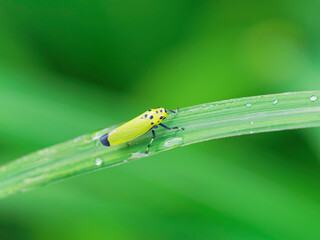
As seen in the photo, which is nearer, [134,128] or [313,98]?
[313,98]

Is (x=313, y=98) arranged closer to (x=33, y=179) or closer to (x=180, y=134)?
(x=180, y=134)

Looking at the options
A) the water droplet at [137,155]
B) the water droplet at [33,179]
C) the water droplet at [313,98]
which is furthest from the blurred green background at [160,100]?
the water droplet at [313,98]

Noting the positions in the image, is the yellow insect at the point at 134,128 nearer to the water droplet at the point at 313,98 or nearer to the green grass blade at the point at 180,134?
the green grass blade at the point at 180,134

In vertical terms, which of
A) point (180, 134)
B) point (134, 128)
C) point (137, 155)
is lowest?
point (137, 155)

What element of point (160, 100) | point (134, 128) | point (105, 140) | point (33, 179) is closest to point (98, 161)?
point (105, 140)

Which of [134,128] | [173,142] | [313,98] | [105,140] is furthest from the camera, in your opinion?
[134,128]

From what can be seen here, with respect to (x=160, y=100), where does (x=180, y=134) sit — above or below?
below

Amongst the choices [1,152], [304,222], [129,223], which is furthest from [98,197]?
[304,222]

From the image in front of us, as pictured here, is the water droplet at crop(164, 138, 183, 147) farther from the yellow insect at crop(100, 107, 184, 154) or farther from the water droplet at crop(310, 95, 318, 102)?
the water droplet at crop(310, 95, 318, 102)
